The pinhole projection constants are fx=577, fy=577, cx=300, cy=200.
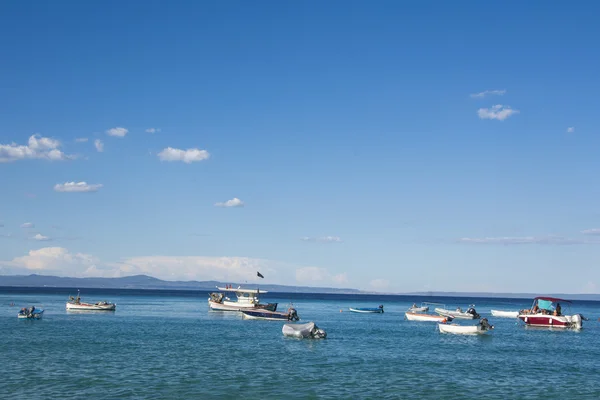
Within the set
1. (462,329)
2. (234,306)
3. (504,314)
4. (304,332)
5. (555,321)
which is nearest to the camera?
(304,332)

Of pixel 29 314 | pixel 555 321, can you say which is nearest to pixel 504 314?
pixel 555 321

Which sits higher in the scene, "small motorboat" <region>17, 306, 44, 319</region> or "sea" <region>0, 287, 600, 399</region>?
"small motorboat" <region>17, 306, 44, 319</region>

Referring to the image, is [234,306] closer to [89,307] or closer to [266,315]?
[266,315]

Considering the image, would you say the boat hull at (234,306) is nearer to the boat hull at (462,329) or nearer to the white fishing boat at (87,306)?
the white fishing boat at (87,306)

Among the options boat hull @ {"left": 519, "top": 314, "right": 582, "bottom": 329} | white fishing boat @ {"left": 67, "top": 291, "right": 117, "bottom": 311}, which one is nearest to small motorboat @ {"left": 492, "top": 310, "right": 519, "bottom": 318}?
boat hull @ {"left": 519, "top": 314, "right": 582, "bottom": 329}

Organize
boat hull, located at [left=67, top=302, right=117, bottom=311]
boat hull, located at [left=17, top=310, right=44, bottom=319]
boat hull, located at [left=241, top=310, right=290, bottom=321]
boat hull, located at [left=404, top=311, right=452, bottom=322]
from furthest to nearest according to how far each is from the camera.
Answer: boat hull, located at [left=67, top=302, right=117, bottom=311] < boat hull, located at [left=404, top=311, right=452, bottom=322] < boat hull, located at [left=241, top=310, right=290, bottom=321] < boat hull, located at [left=17, top=310, right=44, bottom=319]

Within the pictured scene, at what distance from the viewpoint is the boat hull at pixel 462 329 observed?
253ft

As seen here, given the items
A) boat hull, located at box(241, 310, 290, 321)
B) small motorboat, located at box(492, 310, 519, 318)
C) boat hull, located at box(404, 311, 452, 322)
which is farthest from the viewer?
small motorboat, located at box(492, 310, 519, 318)

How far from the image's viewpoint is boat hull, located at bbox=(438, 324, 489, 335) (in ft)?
253

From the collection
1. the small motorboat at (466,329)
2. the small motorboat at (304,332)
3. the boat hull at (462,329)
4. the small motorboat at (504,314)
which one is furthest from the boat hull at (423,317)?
the small motorboat at (304,332)

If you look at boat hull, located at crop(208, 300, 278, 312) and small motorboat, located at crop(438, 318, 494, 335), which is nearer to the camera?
small motorboat, located at crop(438, 318, 494, 335)

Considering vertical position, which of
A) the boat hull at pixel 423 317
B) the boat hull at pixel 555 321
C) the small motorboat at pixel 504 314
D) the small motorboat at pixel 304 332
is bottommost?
the small motorboat at pixel 504 314

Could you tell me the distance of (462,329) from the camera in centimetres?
7844

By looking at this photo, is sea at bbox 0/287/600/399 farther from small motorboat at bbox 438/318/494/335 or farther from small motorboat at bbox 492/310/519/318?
small motorboat at bbox 492/310/519/318
